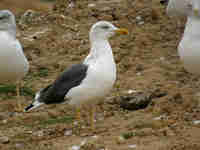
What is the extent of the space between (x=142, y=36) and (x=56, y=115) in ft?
10.0

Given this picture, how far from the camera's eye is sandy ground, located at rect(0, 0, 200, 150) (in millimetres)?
6043

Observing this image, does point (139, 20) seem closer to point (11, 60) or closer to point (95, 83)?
point (11, 60)

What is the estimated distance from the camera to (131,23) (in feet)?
33.6

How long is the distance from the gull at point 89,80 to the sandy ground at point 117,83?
14.9 inches

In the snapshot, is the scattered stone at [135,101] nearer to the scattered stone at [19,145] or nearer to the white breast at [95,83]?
the white breast at [95,83]

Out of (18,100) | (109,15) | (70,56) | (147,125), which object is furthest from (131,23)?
(147,125)

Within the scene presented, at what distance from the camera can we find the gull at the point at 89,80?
20.3 feet

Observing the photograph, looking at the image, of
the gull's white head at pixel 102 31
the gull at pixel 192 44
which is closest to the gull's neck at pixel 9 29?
the gull's white head at pixel 102 31

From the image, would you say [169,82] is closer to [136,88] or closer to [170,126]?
[136,88]

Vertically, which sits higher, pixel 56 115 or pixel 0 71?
pixel 0 71

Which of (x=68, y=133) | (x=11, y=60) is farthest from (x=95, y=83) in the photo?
(x=11, y=60)

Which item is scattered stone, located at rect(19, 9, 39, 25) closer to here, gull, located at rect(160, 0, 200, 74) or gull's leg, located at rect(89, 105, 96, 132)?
gull's leg, located at rect(89, 105, 96, 132)

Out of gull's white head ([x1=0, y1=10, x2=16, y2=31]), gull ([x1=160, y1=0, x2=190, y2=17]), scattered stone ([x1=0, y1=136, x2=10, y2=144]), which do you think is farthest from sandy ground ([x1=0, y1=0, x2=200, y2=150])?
gull's white head ([x1=0, y1=10, x2=16, y2=31])

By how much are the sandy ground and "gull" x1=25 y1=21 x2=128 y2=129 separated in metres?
0.38
